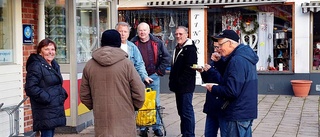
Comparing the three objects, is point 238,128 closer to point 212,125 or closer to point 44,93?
point 212,125

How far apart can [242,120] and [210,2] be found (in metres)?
9.49

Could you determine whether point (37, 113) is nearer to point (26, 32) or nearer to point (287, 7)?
point (26, 32)

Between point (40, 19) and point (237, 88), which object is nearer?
point (237, 88)

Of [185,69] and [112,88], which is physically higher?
[185,69]

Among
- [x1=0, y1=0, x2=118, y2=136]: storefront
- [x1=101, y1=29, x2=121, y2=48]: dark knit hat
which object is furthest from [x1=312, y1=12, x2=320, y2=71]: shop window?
[x1=101, y1=29, x2=121, y2=48]: dark knit hat

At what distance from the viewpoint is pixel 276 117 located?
1046 centimetres

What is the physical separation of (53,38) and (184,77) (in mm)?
2503

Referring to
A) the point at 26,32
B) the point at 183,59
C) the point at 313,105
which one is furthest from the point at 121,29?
the point at 313,105

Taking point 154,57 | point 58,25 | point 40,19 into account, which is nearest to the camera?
point 40,19

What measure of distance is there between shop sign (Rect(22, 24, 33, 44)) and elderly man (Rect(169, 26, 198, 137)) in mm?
2267

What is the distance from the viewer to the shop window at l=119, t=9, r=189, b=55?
15109 millimetres

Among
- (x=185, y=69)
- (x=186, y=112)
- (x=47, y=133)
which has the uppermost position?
(x=185, y=69)

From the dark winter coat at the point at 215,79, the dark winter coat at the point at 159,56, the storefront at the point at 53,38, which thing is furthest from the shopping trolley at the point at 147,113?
the storefront at the point at 53,38

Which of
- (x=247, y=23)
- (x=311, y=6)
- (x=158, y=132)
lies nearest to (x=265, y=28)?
(x=247, y=23)
